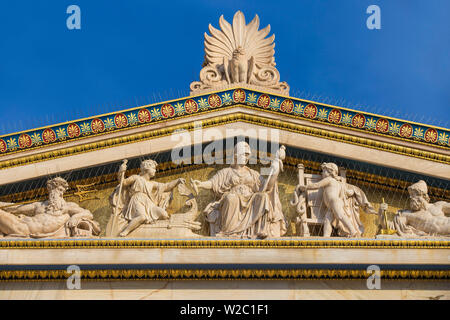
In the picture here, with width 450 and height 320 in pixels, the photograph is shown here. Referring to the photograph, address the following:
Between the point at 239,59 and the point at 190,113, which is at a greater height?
the point at 239,59

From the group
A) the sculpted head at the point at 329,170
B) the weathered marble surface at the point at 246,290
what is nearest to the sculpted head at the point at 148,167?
the weathered marble surface at the point at 246,290

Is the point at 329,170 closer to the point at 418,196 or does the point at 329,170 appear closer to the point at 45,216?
the point at 418,196

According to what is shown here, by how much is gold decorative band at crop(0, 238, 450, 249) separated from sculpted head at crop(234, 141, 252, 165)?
1379mm

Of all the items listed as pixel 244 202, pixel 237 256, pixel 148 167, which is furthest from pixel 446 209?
pixel 148 167

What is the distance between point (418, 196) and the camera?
11992mm

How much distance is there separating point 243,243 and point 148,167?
190 centimetres

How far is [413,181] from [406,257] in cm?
157

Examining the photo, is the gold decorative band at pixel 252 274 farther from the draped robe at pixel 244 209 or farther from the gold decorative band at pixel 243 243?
the draped robe at pixel 244 209

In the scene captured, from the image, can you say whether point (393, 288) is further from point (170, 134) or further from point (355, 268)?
point (170, 134)

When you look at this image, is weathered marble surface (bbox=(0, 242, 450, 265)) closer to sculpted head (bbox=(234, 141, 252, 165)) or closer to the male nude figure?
the male nude figure

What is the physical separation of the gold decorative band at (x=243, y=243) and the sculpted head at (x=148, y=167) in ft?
4.06

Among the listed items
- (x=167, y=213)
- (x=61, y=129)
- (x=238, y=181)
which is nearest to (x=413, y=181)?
(x=238, y=181)

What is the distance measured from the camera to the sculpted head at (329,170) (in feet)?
40.0

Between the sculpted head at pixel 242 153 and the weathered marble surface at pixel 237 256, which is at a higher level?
the sculpted head at pixel 242 153
